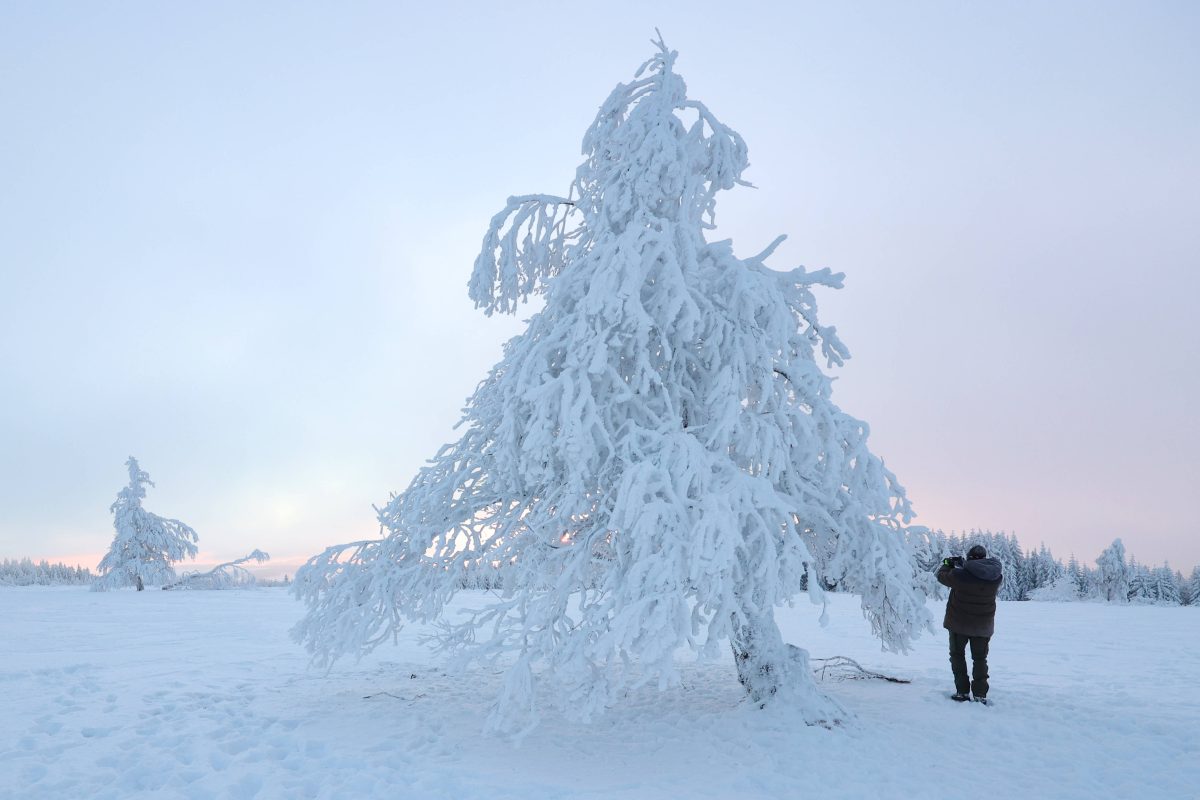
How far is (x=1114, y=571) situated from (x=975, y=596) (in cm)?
5818

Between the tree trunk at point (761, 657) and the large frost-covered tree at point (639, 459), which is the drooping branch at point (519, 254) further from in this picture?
the tree trunk at point (761, 657)

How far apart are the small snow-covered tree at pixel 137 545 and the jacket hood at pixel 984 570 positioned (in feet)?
121

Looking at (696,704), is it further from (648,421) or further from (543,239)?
(543,239)

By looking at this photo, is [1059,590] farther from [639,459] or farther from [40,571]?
[40,571]

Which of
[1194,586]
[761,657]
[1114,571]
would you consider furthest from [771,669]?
[1194,586]

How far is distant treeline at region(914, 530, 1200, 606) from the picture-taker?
54.5 meters

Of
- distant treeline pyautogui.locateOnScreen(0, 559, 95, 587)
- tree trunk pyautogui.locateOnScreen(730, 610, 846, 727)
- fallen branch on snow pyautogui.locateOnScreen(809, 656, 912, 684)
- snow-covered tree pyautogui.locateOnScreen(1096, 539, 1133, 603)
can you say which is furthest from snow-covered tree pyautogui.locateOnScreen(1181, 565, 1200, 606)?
distant treeline pyautogui.locateOnScreen(0, 559, 95, 587)

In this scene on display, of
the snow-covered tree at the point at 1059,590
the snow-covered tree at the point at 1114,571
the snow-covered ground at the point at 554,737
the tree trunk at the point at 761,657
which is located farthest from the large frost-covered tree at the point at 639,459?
the snow-covered tree at the point at 1059,590

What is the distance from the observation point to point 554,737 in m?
7.95

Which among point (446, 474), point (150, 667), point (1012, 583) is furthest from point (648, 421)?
point (1012, 583)

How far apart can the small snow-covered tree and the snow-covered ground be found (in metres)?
25.1

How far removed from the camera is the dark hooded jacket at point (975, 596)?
909cm

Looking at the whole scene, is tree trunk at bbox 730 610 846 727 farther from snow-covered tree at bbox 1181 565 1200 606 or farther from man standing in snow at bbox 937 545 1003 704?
snow-covered tree at bbox 1181 565 1200 606

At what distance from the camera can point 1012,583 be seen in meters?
67.4
